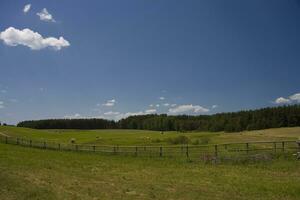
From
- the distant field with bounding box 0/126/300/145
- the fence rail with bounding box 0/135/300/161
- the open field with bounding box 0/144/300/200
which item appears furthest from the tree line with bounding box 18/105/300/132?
the open field with bounding box 0/144/300/200

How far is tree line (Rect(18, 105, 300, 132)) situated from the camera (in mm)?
138137

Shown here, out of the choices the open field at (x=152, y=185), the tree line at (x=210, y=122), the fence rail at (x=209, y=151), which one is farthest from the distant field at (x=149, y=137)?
the open field at (x=152, y=185)

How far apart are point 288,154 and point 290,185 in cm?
1348

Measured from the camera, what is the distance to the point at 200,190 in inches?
619

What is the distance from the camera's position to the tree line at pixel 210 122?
13814cm

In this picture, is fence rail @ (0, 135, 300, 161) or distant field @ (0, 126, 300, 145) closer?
fence rail @ (0, 135, 300, 161)

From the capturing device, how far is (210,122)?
558 feet

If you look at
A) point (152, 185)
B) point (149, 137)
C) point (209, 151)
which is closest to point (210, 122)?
point (149, 137)

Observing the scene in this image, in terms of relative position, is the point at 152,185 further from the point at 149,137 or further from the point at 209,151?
the point at 149,137

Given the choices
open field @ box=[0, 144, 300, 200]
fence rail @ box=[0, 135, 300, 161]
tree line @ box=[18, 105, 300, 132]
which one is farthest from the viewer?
tree line @ box=[18, 105, 300, 132]

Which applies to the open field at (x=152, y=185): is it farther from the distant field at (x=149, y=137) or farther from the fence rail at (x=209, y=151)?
the distant field at (x=149, y=137)

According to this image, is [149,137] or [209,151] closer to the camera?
[209,151]

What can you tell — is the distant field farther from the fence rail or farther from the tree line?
the tree line

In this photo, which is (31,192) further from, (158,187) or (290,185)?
(290,185)
